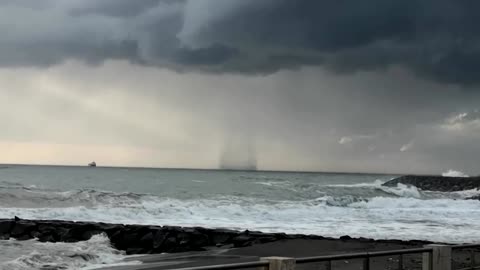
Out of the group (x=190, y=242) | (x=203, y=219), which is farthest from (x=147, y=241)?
(x=203, y=219)

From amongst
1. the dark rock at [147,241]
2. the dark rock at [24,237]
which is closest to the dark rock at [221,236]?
the dark rock at [147,241]

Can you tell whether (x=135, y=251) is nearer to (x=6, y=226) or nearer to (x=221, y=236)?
(x=221, y=236)

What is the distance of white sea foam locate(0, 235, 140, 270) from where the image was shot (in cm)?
1755

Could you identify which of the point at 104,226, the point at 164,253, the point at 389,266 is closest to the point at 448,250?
the point at 389,266

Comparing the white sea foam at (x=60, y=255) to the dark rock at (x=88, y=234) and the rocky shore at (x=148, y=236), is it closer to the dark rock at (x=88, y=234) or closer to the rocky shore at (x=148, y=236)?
the dark rock at (x=88, y=234)

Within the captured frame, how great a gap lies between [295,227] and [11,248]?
42.8ft

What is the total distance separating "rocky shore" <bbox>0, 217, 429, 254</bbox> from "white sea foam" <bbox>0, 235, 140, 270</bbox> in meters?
0.79

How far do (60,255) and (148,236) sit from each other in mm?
4534

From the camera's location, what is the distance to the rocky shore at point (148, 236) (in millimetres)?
22125

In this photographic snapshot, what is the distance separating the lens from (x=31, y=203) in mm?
43500

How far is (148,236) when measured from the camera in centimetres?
2317

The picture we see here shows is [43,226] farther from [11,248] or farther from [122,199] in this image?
[122,199]

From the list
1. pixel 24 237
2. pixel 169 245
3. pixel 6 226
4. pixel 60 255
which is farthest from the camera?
pixel 6 226

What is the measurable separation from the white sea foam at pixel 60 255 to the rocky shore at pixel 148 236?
792mm
